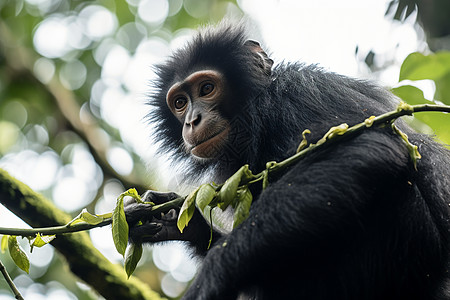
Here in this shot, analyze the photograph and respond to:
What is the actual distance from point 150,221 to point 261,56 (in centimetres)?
180

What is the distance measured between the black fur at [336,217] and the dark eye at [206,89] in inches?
25.1

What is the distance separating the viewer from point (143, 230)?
366 cm

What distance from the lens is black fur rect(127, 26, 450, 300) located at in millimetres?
3191

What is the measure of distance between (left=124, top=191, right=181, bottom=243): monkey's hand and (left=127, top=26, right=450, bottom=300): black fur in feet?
0.09

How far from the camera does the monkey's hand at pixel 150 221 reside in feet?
11.4

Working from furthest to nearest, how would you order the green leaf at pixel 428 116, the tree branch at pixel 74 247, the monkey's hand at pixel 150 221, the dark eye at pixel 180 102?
1. the dark eye at pixel 180 102
2. the green leaf at pixel 428 116
3. the tree branch at pixel 74 247
4. the monkey's hand at pixel 150 221

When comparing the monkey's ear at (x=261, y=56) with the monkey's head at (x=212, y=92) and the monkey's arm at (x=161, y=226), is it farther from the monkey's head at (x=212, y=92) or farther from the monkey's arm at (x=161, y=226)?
the monkey's arm at (x=161, y=226)

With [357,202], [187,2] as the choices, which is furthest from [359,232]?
[187,2]

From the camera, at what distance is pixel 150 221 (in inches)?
149

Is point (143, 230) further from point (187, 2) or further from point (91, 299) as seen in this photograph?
point (187, 2)

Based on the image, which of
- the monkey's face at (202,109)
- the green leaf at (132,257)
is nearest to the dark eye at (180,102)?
the monkey's face at (202,109)

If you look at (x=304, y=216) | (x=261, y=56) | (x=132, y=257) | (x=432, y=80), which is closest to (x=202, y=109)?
(x=261, y=56)

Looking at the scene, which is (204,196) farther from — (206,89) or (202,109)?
(206,89)

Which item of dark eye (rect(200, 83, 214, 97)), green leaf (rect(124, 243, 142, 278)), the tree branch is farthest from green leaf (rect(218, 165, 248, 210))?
the tree branch
